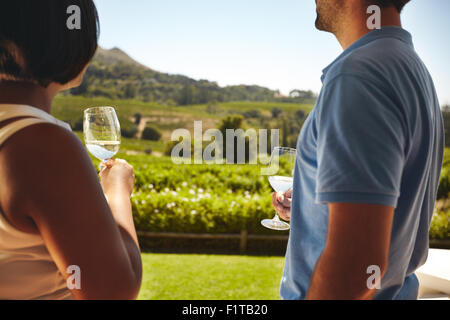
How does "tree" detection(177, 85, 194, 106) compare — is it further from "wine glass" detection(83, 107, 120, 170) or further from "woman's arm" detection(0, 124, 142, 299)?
"woman's arm" detection(0, 124, 142, 299)

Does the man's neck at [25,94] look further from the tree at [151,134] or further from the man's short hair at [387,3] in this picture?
the tree at [151,134]

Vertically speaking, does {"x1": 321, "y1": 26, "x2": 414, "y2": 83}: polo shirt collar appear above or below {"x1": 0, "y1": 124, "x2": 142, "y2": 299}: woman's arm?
above

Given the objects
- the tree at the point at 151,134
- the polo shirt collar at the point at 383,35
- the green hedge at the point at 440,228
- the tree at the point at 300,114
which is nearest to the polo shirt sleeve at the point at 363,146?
the polo shirt collar at the point at 383,35

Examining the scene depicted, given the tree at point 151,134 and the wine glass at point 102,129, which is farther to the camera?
the tree at point 151,134

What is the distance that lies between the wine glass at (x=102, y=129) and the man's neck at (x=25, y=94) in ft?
1.90

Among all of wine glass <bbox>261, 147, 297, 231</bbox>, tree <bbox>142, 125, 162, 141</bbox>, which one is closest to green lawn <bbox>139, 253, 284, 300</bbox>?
wine glass <bbox>261, 147, 297, 231</bbox>

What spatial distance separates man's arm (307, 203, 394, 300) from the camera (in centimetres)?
80

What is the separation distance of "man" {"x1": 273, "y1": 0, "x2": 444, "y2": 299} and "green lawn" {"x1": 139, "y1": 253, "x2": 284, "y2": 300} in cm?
401

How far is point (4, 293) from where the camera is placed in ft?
2.84

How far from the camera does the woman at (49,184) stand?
749 mm

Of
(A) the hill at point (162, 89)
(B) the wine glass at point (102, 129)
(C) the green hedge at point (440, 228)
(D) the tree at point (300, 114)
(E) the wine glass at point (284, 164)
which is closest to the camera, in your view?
(B) the wine glass at point (102, 129)

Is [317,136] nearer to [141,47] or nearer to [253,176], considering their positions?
[253,176]

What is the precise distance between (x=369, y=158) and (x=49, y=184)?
0.68 metres

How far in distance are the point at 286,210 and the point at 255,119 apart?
53.6 ft
